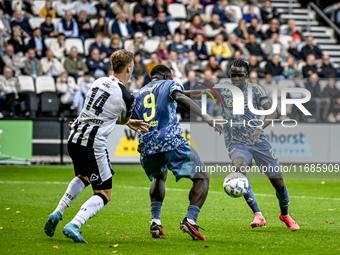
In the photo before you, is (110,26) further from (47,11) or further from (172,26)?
(172,26)

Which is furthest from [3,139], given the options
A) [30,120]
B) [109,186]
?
[109,186]

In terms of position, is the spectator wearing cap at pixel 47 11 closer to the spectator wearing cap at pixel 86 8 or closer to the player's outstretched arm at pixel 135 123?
the spectator wearing cap at pixel 86 8

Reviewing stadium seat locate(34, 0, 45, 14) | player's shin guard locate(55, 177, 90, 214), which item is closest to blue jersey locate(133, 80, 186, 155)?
player's shin guard locate(55, 177, 90, 214)

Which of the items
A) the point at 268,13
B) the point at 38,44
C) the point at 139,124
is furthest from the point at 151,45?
the point at 139,124

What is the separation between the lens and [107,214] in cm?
968

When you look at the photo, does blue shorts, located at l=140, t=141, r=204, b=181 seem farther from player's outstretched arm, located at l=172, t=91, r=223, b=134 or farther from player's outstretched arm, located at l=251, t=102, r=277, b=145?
player's outstretched arm, located at l=251, t=102, r=277, b=145

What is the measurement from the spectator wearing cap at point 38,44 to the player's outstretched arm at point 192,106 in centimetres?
1356

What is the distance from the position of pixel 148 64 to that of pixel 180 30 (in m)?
2.89

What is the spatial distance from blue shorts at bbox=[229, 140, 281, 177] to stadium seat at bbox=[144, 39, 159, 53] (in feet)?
45.6

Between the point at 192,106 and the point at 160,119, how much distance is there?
2.18ft

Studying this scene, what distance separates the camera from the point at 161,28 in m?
22.7

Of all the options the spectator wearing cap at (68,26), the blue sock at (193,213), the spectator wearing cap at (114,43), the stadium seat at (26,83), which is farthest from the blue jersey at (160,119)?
the spectator wearing cap at (68,26)

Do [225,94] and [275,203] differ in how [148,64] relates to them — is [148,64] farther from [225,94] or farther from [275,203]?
[225,94]

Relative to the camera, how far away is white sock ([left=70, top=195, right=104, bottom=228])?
6.79 metres
